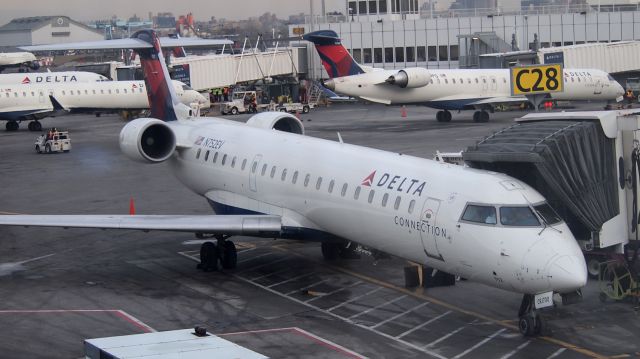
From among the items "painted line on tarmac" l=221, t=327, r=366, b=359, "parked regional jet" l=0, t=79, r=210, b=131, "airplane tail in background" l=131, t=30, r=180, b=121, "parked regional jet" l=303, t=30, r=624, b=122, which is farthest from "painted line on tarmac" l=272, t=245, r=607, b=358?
"parked regional jet" l=0, t=79, r=210, b=131

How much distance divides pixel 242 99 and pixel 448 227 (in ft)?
194

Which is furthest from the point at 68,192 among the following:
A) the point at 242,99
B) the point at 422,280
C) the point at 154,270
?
the point at 242,99

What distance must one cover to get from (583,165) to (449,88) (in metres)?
43.0

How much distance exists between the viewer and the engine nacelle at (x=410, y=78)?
6069cm

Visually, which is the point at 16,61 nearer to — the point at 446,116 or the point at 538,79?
the point at 446,116

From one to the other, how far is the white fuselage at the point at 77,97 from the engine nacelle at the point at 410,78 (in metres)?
15.3

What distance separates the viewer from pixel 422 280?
A: 22828 millimetres

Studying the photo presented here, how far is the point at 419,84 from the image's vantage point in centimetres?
6131

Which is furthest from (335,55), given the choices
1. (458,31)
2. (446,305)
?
(446,305)

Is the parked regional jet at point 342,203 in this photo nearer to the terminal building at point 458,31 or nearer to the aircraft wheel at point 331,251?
the aircraft wheel at point 331,251

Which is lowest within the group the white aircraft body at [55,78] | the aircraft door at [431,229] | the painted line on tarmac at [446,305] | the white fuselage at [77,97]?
the painted line on tarmac at [446,305]

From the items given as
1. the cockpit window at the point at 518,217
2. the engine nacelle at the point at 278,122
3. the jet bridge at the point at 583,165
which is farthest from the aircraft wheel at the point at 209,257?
the cockpit window at the point at 518,217

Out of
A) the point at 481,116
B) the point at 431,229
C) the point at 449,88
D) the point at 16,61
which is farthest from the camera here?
the point at 16,61

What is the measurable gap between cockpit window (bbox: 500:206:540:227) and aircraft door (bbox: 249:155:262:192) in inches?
337
